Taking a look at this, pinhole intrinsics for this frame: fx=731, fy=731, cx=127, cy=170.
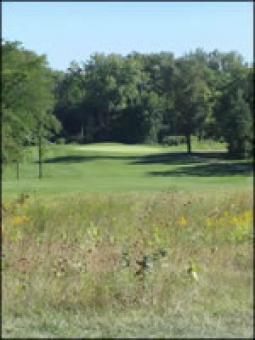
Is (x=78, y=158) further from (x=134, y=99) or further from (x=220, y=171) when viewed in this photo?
(x=220, y=171)

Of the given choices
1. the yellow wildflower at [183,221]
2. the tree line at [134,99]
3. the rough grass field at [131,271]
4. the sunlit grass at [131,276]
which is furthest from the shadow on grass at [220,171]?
the tree line at [134,99]

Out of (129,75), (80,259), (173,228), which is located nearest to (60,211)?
(173,228)

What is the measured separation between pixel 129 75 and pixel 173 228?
92674mm

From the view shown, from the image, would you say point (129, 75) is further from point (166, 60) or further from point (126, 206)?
point (126, 206)

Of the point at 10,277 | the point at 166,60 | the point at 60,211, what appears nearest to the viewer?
the point at 10,277

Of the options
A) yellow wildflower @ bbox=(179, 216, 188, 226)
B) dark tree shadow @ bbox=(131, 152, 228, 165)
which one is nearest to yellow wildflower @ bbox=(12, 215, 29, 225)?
yellow wildflower @ bbox=(179, 216, 188, 226)

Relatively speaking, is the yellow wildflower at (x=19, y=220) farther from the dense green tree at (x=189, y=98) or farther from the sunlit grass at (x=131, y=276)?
the dense green tree at (x=189, y=98)

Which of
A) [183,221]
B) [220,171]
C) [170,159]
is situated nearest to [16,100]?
[183,221]

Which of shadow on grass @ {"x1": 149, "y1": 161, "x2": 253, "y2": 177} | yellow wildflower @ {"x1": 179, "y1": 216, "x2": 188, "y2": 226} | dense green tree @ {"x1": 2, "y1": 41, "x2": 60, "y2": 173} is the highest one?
dense green tree @ {"x1": 2, "y1": 41, "x2": 60, "y2": 173}

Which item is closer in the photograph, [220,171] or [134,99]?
[220,171]

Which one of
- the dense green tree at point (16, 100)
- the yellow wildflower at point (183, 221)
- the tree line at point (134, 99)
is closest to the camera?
the dense green tree at point (16, 100)

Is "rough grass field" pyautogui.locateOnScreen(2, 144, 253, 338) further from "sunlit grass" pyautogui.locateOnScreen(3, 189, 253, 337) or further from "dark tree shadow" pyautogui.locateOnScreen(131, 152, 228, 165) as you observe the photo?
"dark tree shadow" pyautogui.locateOnScreen(131, 152, 228, 165)

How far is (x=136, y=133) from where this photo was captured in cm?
9238

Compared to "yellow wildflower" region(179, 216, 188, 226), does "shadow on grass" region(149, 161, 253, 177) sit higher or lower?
lower
